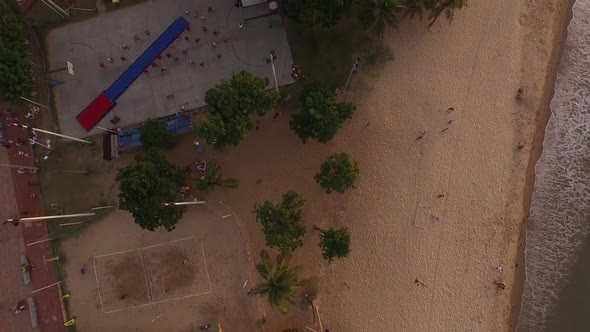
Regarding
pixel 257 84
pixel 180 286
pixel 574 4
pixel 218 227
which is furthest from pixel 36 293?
pixel 574 4

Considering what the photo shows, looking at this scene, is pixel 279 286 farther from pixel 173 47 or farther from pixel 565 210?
pixel 565 210

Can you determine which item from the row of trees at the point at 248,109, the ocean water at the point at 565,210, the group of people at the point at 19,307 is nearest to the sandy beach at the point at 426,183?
the ocean water at the point at 565,210

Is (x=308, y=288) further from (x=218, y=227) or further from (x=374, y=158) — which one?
(x=374, y=158)

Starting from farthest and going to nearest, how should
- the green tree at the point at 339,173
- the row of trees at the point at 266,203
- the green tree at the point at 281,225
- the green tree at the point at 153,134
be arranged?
the green tree at the point at 153,134, the green tree at the point at 339,173, the green tree at the point at 281,225, the row of trees at the point at 266,203

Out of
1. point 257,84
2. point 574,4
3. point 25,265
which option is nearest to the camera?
point 257,84

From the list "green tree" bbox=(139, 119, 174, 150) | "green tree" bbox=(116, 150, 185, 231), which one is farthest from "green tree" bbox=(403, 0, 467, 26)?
"green tree" bbox=(116, 150, 185, 231)

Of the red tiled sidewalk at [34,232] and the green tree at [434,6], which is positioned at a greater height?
the green tree at [434,6]

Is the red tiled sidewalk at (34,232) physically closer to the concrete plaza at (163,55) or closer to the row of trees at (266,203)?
the concrete plaza at (163,55)

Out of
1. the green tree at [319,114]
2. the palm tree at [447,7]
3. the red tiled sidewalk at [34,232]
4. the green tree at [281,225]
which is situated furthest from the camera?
the red tiled sidewalk at [34,232]
